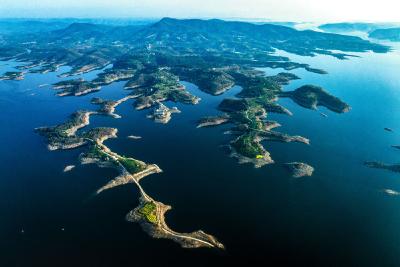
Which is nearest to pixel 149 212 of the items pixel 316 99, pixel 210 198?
pixel 210 198

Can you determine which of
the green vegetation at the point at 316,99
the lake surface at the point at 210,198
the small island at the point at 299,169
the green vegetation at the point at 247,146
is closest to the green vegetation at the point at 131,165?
the lake surface at the point at 210,198

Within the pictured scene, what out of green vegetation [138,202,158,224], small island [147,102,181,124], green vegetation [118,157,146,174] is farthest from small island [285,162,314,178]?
small island [147,102,181,124]

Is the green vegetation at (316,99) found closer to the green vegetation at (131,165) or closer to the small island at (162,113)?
the small island at (162,113)

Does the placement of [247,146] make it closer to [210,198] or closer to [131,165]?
[210,198]

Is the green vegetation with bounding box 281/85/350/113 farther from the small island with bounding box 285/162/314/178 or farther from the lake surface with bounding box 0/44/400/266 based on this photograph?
the small island with bounding box 285/162/314/178

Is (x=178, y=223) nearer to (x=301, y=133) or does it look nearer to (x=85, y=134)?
(x=85, y=134)
